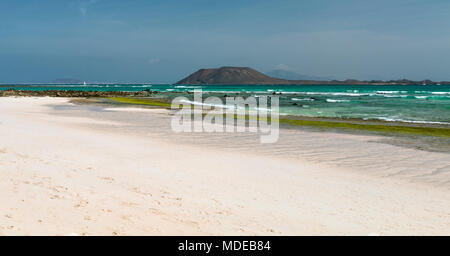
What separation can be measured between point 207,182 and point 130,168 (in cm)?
198

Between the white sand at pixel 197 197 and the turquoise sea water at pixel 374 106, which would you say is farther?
the turquoise sea water at pixel 374 106

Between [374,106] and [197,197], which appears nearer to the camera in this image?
[197,197]

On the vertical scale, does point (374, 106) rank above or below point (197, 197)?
above

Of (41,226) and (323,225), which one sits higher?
(41,226)

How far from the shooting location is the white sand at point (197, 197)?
16.0 ft

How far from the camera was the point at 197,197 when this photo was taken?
6348 millimetres

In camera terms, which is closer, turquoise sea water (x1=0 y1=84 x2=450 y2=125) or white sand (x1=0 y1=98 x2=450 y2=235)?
white sand (x1=0 y1=98 x2=450 y2=235)

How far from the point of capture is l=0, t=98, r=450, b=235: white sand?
487cm

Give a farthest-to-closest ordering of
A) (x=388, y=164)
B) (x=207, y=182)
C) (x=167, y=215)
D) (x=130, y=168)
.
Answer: (x=388, y=164), (x=130, y=168), (x=207, y=182), (x=167, y=215)

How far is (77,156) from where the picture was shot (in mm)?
9164
